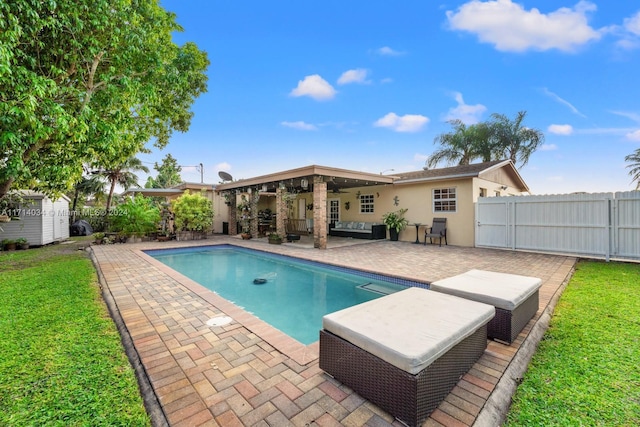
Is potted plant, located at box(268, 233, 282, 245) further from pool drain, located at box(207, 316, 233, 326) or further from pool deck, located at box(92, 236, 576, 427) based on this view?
pool drain, located at box(207, 316, 233, 326)

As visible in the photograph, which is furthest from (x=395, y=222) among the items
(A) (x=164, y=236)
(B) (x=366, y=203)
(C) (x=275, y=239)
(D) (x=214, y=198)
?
(D) (x=214, y=198)

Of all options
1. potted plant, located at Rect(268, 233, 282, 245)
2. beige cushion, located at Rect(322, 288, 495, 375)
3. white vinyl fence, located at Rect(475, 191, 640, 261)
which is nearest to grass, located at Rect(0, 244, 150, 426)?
beige cushion, located at Rect(322, 288, 495, 375)

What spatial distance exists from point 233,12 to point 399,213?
10.4m

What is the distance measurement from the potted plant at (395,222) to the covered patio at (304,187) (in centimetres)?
161

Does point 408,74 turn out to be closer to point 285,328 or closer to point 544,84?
point 544,84

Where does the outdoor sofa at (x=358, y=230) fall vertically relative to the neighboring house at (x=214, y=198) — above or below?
below

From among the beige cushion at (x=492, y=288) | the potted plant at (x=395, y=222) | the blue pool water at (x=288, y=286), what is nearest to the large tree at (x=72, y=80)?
the blue pool water at (x=288, y=286)

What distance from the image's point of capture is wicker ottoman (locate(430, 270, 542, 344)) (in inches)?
119

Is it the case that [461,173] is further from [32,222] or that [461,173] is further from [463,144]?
[32,222]

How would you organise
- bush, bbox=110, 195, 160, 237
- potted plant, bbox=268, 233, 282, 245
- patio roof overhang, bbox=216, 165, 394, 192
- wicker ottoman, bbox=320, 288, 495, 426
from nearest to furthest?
wicker ottoman, bbox=320, 288, 495, 426, patio roof overhang, bbox=216, 165, 394, 192, potted plant, bbox=268, 233, 282, 245, bush, bbox=110, 195, 160, 237

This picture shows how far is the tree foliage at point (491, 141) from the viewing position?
2172 cm

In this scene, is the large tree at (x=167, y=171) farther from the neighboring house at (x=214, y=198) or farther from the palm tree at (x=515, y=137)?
the palm tree at (x=515, y=137)

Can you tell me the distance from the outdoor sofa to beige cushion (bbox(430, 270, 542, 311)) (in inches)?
367

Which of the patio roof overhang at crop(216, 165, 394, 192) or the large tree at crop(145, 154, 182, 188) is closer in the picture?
the patio roof overhang at crop(216, 165, 394, 192)
